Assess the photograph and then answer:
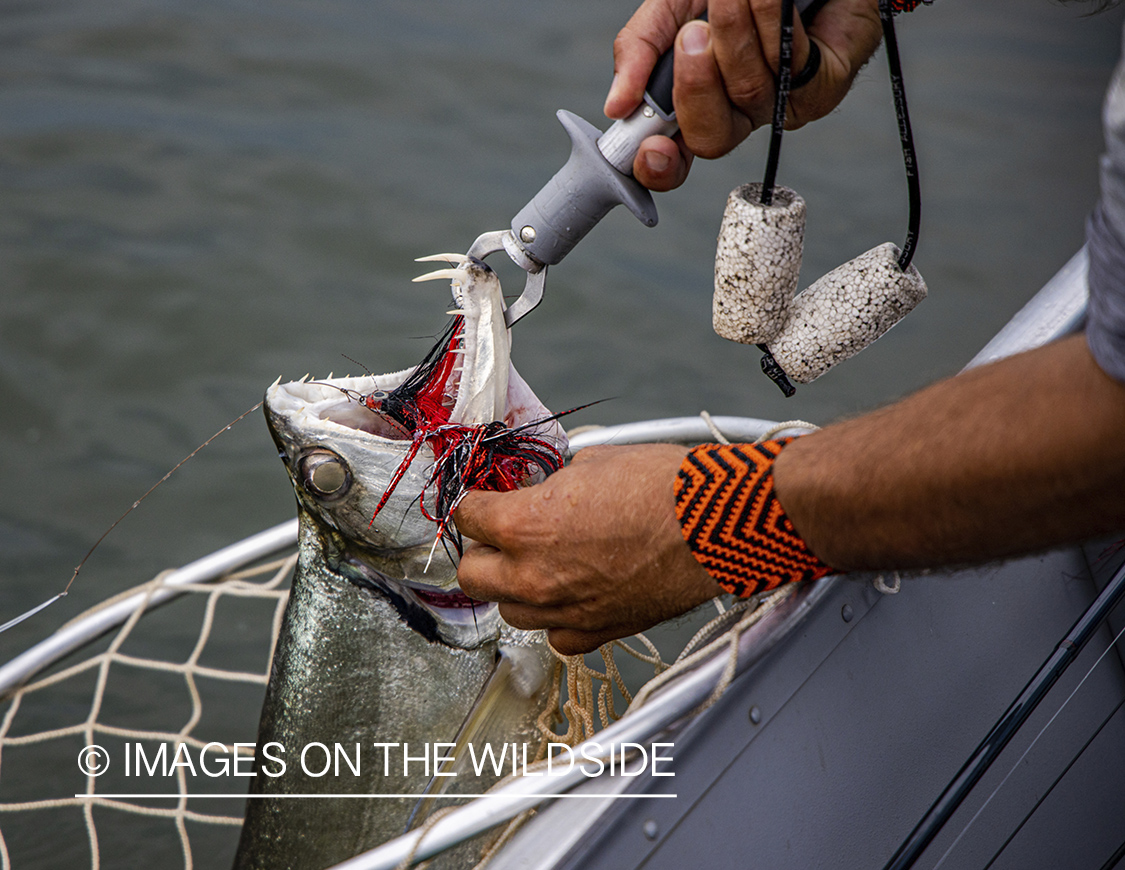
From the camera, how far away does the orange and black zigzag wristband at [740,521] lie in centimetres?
133

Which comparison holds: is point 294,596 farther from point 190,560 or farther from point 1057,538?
point 190,560

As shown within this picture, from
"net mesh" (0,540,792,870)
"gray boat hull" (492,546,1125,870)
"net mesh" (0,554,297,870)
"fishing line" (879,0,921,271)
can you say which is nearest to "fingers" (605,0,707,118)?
"fishing line" (879,0,921,271)

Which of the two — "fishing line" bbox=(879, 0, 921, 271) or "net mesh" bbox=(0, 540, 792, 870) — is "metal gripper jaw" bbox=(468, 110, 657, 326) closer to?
"fishing line" bbox=(879, 0, 921, 271)

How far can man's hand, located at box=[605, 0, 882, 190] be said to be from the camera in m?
1.46

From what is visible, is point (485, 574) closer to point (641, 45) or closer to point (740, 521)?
point (740, 521)

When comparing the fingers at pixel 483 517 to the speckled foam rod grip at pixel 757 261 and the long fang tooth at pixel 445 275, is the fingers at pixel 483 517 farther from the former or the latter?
the speckled foam rod grip at pixel 757 261

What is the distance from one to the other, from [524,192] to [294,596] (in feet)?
12.7

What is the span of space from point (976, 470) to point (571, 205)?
2.46 ft

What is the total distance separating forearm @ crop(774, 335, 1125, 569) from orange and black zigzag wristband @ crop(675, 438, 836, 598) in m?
0.04

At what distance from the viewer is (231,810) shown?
3.55m

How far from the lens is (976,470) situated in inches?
43.3

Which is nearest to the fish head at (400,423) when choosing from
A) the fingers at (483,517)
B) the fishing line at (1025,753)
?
the fingers at (483,517)

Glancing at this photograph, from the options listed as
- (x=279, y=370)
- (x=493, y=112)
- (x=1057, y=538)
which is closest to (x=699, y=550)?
(x=1057, y=538)

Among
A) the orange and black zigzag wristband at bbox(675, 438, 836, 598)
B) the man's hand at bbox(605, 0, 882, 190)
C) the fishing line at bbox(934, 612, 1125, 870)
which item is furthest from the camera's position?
the fishing line at bbox(934, 612, 1125, 870)
